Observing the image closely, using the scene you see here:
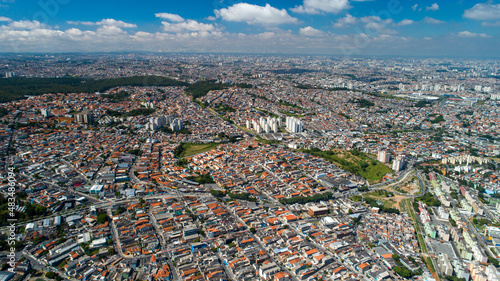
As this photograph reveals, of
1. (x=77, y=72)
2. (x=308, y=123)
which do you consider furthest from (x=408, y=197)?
(x=77, y=72)

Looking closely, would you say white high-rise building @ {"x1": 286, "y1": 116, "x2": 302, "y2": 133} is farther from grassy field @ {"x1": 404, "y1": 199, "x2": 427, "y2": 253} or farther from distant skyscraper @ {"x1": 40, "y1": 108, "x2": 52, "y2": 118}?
distant skyscraper @ {"x1": 40, "y1": 108, "x2": 52, "y2": 118}

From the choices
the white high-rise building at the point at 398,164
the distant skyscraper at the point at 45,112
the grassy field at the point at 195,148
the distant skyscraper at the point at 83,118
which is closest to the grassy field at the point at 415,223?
the white high-rise building at the point at 398,164

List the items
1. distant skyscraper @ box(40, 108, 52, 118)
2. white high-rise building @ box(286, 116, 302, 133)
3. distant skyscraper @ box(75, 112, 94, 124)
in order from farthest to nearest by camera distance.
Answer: white high-rise building @ box(286, 116, 302, 133)
distant skyscraper @ box(75, 112, 94, 124)
distant skyscraper @ box(40, 108, 52, 118)

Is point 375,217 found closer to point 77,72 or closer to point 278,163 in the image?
point 278,163

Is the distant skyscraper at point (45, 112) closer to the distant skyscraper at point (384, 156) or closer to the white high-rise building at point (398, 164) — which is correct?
the distant skyscraper at point (384, 156)

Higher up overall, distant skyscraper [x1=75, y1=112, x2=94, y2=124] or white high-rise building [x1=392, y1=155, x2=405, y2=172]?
distant skyscraper [x1=75, y1=112, x2=94, y2=124]

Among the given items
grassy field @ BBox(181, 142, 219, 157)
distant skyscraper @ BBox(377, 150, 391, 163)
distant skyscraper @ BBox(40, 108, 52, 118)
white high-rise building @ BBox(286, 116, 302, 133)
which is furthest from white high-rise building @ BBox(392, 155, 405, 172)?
distant skyscraper @ BBox(40, 108, 52, 118)
